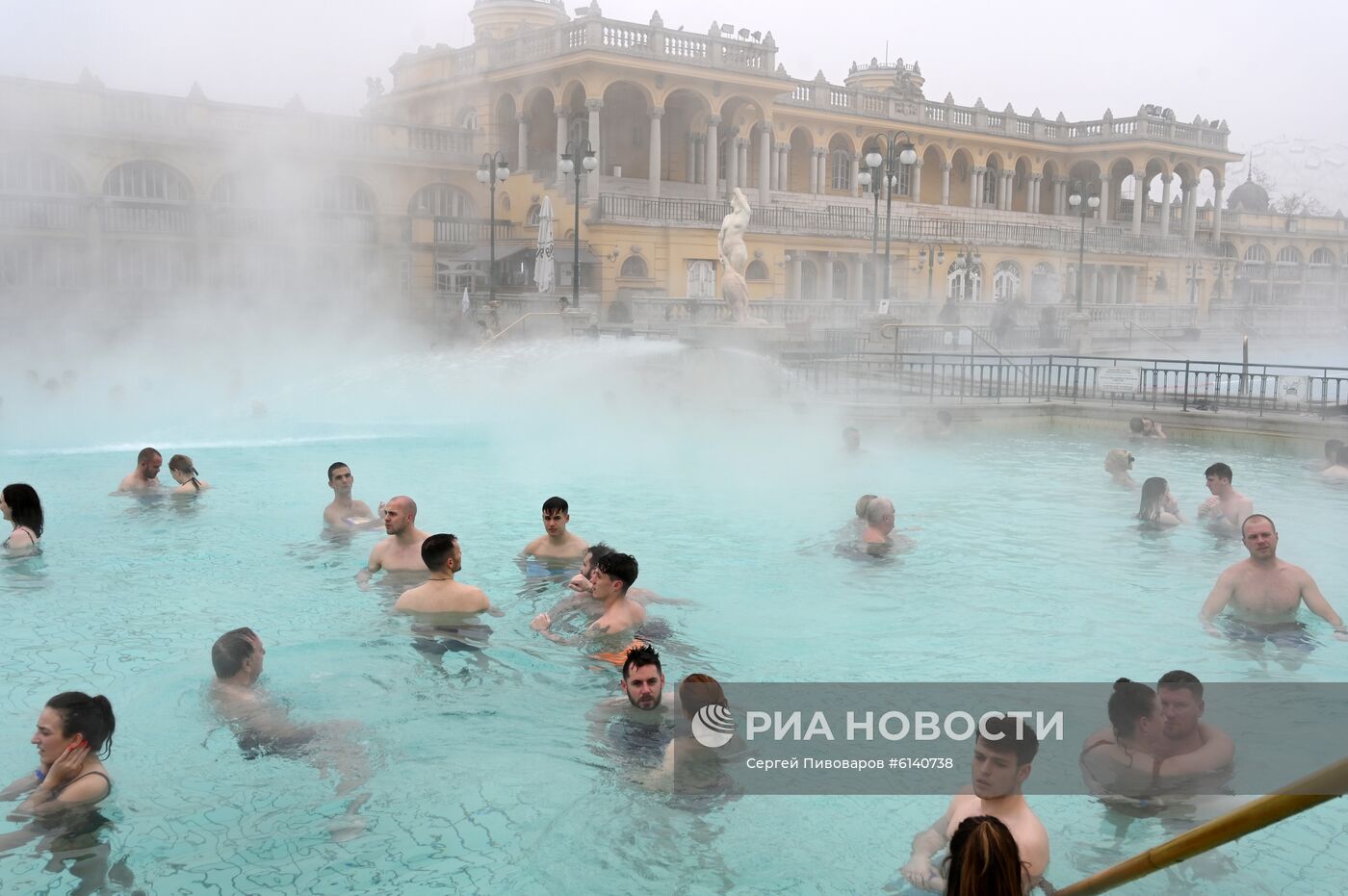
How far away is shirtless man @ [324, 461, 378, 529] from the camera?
36.6 ft

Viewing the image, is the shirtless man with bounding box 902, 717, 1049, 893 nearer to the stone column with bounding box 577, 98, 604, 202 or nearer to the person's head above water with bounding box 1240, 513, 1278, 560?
the person's head above water with bounding box 1240, 513, 1278, 560

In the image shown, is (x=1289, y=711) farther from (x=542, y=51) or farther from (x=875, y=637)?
(x=542, y=51)

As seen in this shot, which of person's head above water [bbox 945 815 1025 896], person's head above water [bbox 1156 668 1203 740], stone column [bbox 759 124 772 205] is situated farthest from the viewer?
stone column [bbox 759 124 772 205]

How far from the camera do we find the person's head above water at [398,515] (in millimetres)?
9172

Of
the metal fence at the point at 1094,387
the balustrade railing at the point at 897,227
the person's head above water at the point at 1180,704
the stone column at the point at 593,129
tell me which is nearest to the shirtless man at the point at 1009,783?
the person's head above water at the point at 1180,704

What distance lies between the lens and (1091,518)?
12.7 metres

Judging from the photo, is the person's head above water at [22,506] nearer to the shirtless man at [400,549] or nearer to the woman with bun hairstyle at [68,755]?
the shirtless man at [400,549]

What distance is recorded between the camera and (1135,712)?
5363 mm

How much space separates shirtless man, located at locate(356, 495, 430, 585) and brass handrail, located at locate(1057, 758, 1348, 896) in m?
7.45

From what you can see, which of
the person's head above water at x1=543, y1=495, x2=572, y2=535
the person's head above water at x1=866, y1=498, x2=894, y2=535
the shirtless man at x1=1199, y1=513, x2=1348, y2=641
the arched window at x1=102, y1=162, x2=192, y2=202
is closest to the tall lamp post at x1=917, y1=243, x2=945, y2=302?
the arched window at x1=102, y1=162, x2=192, y2=202

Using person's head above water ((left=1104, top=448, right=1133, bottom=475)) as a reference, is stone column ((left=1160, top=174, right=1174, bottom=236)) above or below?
above

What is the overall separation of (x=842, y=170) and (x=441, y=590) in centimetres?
4640

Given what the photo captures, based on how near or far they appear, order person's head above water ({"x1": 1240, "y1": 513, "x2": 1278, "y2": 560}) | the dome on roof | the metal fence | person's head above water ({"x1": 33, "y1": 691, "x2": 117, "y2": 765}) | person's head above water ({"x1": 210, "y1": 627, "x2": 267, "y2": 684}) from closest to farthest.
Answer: person's head above water ({"x1": 33, "y1": 691, "x2": 117, "y2": 765})
person's head above water ({"x1": 210, "y1": 627, "x2": 267, "y2": 684})
person's head above water ({"x1": 1240, "y1": 513, "x2": 1278, "y2": 560})
the metal fence
the dome on roof

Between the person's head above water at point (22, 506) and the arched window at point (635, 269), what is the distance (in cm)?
2585
